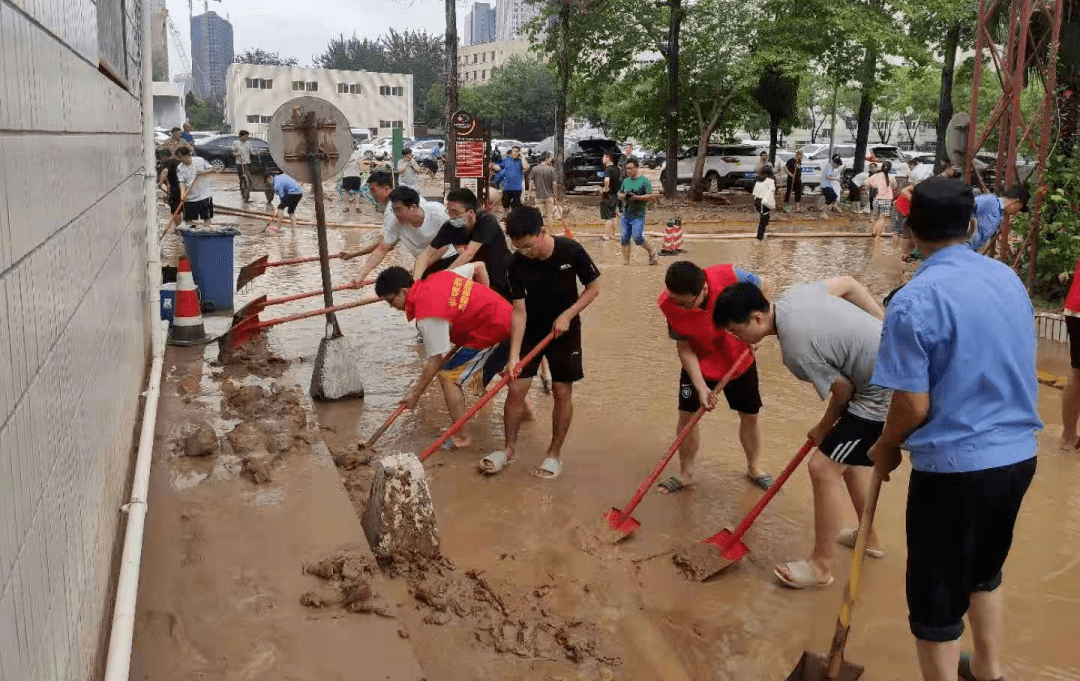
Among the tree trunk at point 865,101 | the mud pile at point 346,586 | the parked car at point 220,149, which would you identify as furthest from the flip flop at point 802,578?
the parked car at point 220,149

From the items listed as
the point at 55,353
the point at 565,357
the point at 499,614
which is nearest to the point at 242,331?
the point at 565,357

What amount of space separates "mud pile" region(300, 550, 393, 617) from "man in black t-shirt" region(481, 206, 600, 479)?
1.92 m

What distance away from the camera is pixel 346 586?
11.5ft

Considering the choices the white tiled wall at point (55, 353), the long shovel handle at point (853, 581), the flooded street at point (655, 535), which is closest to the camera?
the white tiled wall at point (55, 353)

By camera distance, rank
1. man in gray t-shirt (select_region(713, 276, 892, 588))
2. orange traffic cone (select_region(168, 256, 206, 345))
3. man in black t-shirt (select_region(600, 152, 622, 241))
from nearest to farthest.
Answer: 1. man in gray t-shirt (select_region(713, 276, 892, 588))
2. orange traffic cone (select_region(168, 256, 206, 345))
3. man in black t-shirt (select_region(600, 152, 622, 241))

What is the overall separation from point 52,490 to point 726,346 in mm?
3715

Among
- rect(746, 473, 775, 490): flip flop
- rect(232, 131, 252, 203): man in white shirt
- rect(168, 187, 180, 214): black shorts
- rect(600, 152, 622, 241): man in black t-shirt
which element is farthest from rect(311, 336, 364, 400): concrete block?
rect(232, 131, 252, 203): man in white shirt

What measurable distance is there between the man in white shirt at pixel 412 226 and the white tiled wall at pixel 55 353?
348 centimetres

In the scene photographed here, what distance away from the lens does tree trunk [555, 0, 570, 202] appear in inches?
920

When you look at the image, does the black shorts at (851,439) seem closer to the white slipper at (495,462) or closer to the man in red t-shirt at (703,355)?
the man in red t-shirt at (703,355)

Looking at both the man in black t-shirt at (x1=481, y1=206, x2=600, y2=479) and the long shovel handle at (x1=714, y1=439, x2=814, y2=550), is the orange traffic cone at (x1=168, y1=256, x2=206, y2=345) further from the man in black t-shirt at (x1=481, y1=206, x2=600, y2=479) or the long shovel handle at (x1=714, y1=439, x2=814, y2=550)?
the long shovel handle at (x1=714, y1=439, x2=814, y2=550)

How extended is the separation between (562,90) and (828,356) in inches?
842

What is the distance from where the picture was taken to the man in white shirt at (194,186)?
15031 mm

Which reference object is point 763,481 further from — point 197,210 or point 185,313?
point 197,210
